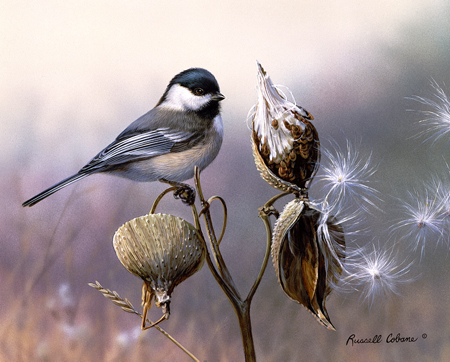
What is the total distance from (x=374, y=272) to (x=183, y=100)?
19.4 inches

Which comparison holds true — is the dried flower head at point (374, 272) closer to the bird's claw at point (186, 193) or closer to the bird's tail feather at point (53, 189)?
the bird's claw at point (186, 193)

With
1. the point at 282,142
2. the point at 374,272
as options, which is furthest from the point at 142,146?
the point at 374,272

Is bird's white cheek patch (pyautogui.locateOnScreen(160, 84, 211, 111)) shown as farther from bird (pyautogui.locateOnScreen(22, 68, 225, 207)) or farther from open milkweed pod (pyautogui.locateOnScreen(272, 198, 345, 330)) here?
open milkweed pod (pyautogui.locateOnScreen(272, 198, 345, 330))

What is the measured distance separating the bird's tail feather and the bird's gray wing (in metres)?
0.02

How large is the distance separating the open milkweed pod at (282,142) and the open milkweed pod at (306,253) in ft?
0.15

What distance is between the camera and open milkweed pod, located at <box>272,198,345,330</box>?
0.72 meters

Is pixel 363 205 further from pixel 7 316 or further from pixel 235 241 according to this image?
pixel 7 316

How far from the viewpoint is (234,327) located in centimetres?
93

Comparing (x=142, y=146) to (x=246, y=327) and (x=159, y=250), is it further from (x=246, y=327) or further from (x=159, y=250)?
(x=246, y=327)

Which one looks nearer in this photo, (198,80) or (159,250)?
(159,250)

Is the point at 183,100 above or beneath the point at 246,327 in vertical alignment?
above

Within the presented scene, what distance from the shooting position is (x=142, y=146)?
840 millimetres

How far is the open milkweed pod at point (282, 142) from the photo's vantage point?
2.38 feet

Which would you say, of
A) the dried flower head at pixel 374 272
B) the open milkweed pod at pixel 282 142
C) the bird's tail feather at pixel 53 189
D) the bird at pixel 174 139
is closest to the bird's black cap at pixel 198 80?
the bird at pixel 174 139
